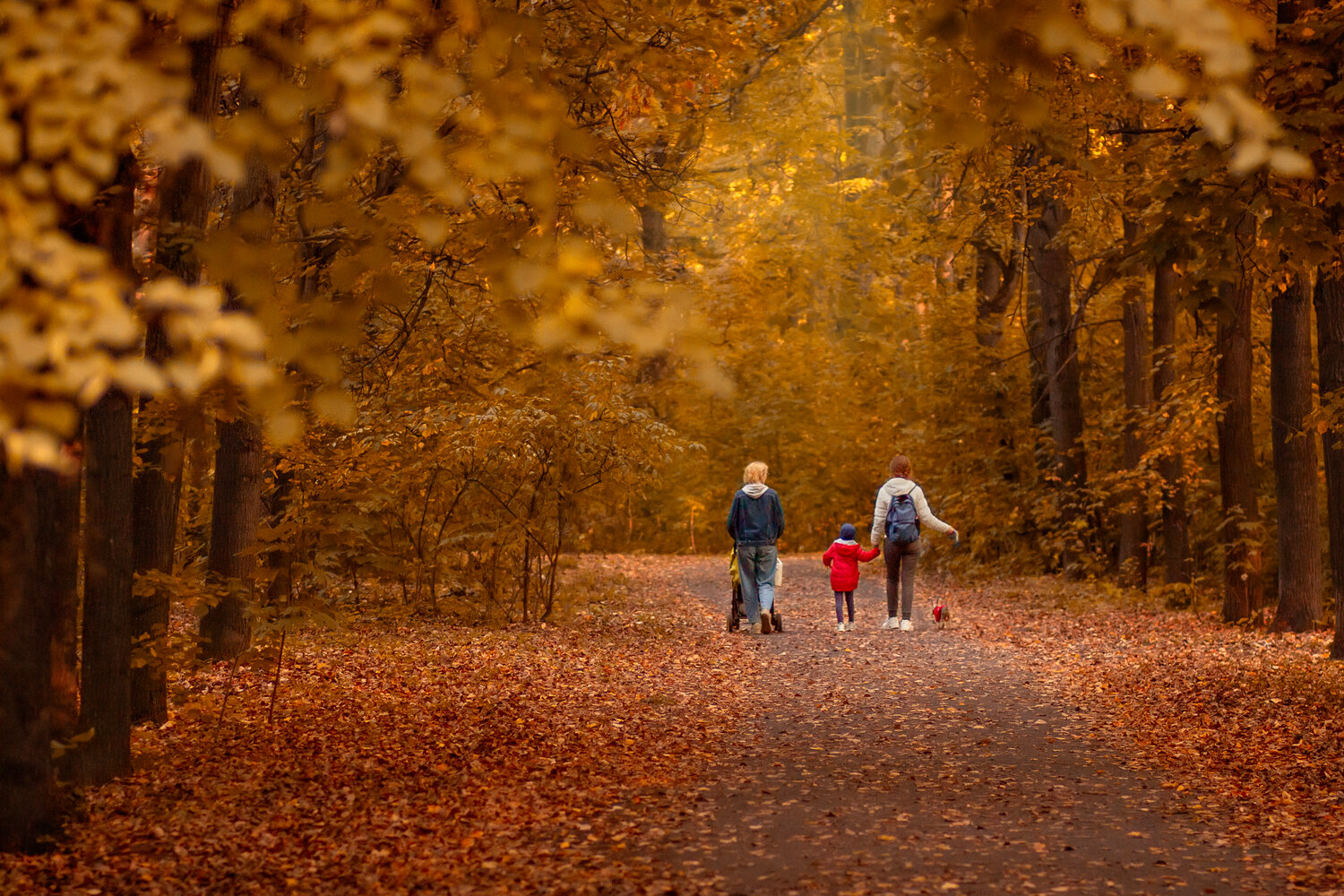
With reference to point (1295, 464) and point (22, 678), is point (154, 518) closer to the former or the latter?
point (22, 678)

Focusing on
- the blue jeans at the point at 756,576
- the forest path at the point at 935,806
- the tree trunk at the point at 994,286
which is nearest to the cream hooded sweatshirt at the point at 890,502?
the blue jeans at the point at 756,576

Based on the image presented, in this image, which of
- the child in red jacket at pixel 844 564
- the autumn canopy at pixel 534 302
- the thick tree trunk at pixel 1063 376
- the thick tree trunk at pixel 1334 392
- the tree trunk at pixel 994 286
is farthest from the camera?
the tree trunk at pixel 994 286

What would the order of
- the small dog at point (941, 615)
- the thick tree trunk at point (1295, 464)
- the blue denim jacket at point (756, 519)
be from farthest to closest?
the small dog at point (941, 615) → the blue denim jacket at point (756, 519) → the thick tree trunk at point (1295, 464)

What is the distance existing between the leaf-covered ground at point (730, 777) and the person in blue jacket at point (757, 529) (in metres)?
1.72

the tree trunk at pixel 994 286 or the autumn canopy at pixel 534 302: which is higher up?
the tree trunk at pixel 994 286

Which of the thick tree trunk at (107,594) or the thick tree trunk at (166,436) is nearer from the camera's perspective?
the thick tree trunk at (107,594)

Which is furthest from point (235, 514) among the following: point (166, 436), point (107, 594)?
point (107, 594)

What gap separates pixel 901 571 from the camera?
14.6 m

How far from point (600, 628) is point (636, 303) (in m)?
11.0

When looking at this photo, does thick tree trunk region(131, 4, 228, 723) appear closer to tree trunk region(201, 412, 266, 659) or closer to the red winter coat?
tree trunk region(201, 412, 266, 659)

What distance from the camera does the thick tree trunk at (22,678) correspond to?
5285 mm

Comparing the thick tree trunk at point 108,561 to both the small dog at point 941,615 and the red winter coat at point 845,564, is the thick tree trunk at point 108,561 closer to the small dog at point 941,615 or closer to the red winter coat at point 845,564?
the red winter coat at point 845,564

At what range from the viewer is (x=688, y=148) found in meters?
14.8

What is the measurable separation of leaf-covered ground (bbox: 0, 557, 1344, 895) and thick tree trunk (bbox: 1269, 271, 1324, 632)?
1.25 metres
